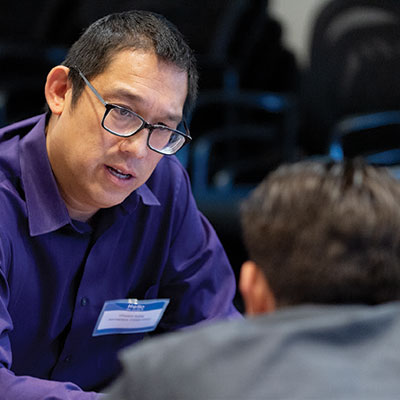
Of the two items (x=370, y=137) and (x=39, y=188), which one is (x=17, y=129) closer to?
(x=39, y=188)

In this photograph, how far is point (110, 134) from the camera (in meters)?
1.36

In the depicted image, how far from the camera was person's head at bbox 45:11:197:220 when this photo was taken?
4.47 ft

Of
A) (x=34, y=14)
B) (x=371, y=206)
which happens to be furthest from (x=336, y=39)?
(x=371, y=206)

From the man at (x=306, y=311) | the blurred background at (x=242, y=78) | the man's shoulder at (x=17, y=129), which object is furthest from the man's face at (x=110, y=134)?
the blurred background at (x=242, y=78)

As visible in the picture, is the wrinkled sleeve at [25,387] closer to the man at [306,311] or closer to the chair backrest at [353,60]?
the man at [306,311]

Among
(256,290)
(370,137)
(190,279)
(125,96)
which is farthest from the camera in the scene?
(370,137)

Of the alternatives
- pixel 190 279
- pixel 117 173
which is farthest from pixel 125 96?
pixel 190 279

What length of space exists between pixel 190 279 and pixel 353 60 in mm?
1733

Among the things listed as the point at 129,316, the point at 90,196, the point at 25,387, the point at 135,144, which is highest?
the point at 135,144

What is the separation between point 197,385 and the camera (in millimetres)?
719

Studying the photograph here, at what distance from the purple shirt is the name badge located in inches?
0.7

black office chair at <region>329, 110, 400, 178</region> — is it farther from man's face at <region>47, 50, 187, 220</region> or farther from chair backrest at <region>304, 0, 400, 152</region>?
man's face at <region>47, 50, 187, 220</region>

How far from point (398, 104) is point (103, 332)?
6.67ft

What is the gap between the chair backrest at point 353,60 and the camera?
9.77ft
